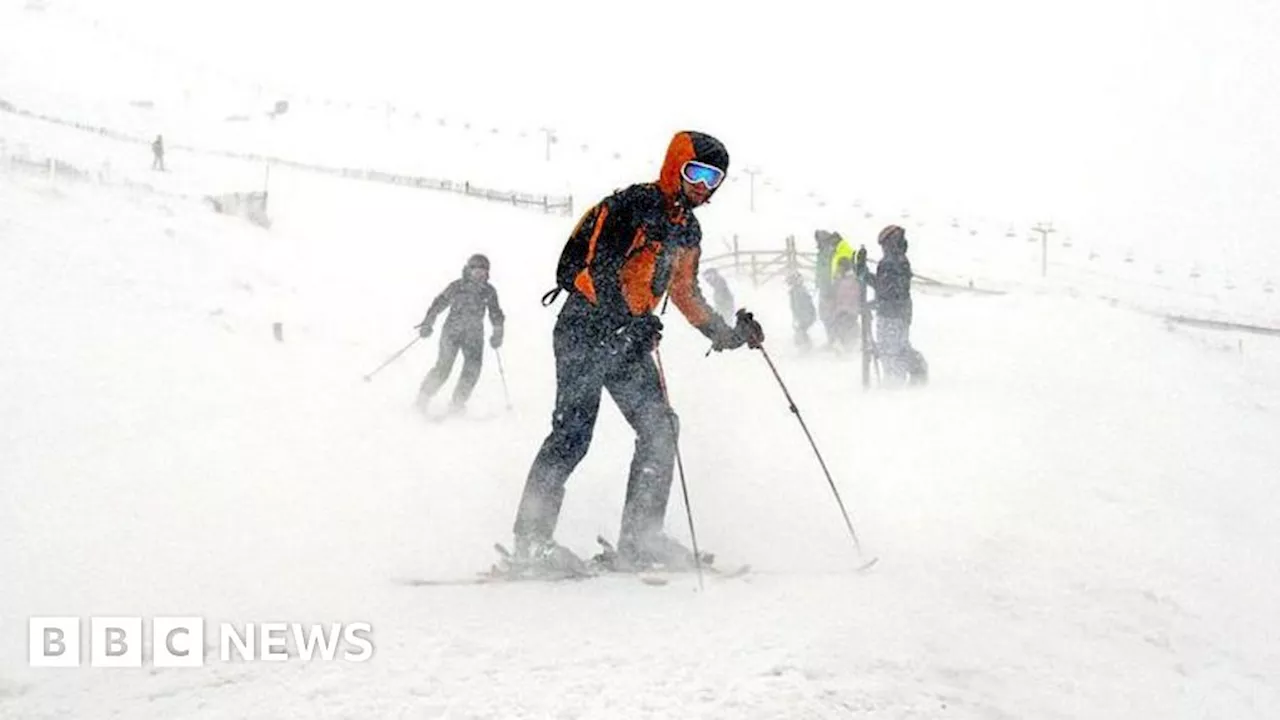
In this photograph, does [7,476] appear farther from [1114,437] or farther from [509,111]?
[509,111]

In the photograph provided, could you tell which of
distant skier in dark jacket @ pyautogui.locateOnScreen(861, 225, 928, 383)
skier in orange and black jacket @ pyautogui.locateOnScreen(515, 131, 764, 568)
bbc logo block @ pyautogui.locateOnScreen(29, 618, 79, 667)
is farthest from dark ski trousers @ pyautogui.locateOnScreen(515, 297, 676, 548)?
distant skier in dark jacket @ pyautogui.locateOnScreen(861, 225, 928, 383)

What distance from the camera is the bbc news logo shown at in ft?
12.2

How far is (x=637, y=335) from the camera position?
15.0 ft

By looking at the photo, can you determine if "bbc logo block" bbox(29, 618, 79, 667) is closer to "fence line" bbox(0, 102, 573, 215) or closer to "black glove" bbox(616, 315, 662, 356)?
"black glove" bbox(616, 315, 662, 356)

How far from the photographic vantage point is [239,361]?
11266mm

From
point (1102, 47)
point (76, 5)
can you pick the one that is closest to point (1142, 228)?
point (76, 5)

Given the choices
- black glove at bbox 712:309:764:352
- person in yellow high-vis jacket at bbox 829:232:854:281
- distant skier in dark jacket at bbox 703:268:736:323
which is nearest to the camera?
black glove at bbox 712:309:764:352

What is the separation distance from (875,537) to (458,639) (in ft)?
8.96

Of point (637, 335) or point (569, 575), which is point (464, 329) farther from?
point (569, 575)

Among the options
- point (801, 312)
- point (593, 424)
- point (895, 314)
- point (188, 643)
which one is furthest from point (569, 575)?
point (801, 312)

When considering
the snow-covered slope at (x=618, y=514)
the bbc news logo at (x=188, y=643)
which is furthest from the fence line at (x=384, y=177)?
the bbc news logo at (x=188, y=643)

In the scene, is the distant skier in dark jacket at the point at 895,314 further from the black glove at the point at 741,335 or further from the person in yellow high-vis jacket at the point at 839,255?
the black glove at the point at 741,335

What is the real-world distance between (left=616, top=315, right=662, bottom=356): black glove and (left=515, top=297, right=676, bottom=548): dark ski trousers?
2 cm

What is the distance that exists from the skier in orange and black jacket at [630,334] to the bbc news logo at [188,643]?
1021 mm
